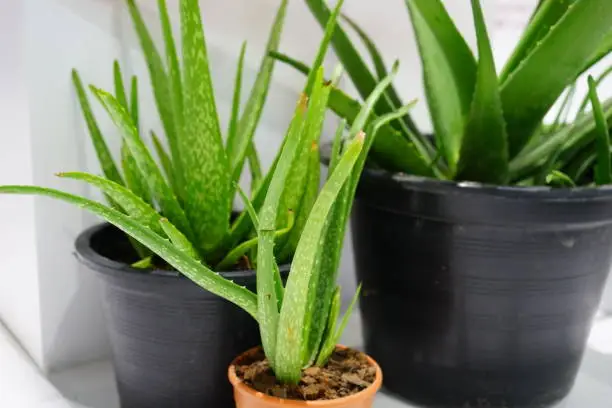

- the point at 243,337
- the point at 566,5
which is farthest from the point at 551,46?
the point at 243,337

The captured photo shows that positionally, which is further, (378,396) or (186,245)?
(378,396)

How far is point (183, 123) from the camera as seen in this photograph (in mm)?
438

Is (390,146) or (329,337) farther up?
(390,146)

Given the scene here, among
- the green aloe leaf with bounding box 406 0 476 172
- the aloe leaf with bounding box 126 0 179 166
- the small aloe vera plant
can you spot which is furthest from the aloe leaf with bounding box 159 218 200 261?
the green aloe leaf with bounding box 406 0 476 172

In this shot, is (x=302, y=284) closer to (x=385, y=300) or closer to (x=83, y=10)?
(x=385, y=300)

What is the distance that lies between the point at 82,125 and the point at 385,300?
0.93 feet

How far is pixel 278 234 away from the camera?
43 cm

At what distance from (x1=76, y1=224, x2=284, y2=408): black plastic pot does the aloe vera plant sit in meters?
0.03

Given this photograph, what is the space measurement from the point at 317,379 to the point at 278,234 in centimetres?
10

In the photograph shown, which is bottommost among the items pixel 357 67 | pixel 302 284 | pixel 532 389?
pixel 532 389

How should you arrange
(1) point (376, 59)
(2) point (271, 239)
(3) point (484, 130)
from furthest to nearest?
(1) point (376, 59), (3) point (484, 130), (2) point (271, 239)

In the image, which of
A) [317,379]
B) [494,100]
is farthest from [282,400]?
[494,100]

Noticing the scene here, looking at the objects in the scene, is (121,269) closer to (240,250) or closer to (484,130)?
(240,250)

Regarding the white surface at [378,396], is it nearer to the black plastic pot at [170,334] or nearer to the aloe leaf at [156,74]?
the black plastic pot at [170,334]
